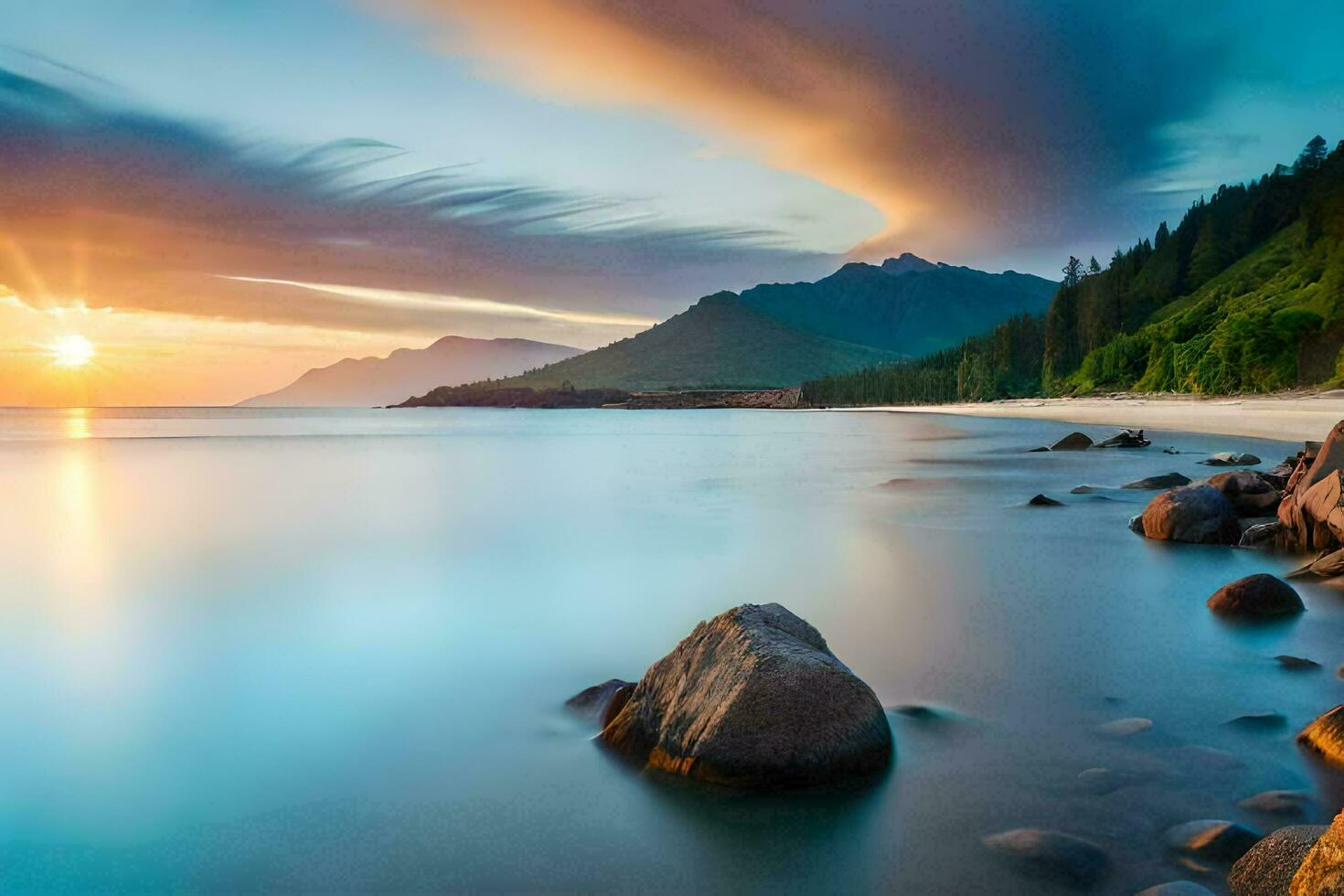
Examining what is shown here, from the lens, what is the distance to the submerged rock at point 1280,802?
4988 millimetres

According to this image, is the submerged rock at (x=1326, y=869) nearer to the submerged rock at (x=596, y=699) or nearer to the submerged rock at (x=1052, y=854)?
the submerged rock at (x=1052, y=854)

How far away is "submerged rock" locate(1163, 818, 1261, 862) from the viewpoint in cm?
454

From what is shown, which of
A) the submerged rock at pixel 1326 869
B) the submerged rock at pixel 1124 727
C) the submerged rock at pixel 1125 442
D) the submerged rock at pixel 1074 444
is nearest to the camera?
the submerged rock at pixel 1326 869

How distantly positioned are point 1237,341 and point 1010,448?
51.7 m

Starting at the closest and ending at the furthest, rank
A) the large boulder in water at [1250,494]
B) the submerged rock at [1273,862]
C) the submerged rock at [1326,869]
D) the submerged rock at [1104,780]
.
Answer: the submerged rock at [1326,869] < the submerged rock at [1273,862] < the submerged rock at [1104,780] < the large boulder in water at [1250,494]

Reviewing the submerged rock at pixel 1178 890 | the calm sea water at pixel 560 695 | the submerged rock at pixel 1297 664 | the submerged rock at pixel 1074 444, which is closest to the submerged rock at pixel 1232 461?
the calm sea water at pixel 560 695

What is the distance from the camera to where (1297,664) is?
7859mm

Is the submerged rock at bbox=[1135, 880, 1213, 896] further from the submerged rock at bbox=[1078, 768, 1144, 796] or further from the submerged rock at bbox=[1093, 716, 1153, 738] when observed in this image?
the submerged rock at bbox=[1093, 716, 1153, 738]

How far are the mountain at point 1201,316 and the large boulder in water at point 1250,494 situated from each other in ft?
227

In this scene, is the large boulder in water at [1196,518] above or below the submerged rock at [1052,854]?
above

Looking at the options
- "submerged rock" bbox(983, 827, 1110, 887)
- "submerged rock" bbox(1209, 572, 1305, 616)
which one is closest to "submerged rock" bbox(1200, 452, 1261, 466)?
"submerged rock" bbox(1209, 572, 1305, 616)

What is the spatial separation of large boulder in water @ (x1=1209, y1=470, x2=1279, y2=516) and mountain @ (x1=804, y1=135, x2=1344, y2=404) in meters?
69.1

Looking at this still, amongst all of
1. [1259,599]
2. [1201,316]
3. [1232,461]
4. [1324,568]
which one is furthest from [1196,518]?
[1201,316]

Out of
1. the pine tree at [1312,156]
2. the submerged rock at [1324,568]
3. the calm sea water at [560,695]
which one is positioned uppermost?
the pine tree at [1312,156]
